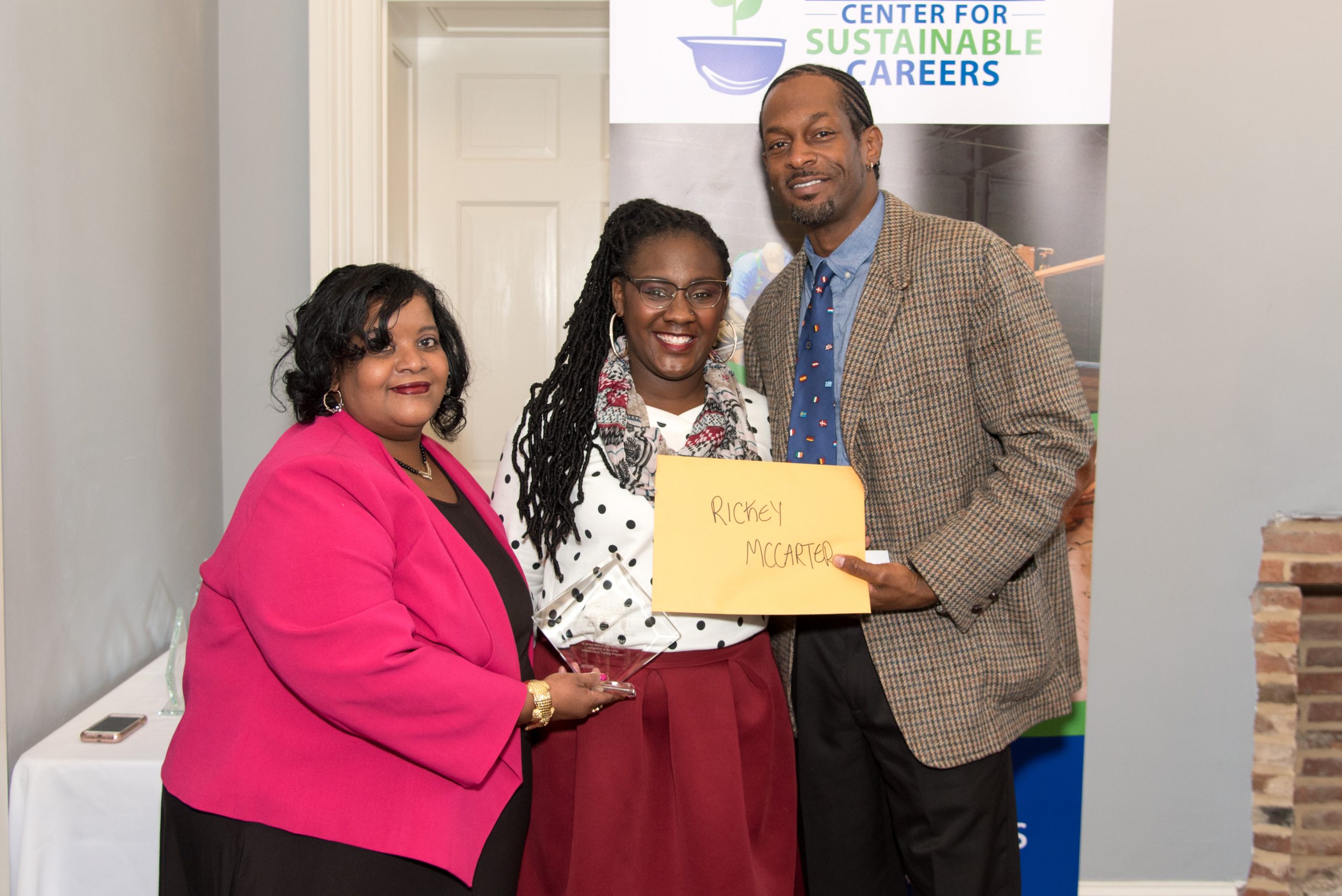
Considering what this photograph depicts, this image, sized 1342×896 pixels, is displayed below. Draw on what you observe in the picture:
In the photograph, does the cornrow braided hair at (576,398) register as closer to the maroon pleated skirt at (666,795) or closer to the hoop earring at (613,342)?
the hoop earring at (613,342)

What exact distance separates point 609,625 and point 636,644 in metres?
0.07

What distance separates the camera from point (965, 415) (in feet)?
5.78

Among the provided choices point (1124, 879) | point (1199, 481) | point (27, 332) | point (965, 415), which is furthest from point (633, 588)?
point (1124, 879)

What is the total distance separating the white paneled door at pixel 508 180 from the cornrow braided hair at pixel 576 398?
1.66 metres

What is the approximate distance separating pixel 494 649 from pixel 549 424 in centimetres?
50

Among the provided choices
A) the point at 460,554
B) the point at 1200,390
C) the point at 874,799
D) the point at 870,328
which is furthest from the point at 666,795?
the point at 1200,390

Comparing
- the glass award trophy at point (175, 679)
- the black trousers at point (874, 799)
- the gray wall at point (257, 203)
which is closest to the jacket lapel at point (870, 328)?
the black trousers at point (874, 799)

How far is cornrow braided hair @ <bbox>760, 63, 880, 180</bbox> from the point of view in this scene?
189 cm

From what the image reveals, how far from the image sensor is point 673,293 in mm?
1743

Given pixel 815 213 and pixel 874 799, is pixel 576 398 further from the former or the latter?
pixel 874 799

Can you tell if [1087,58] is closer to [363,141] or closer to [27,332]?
[363,141]

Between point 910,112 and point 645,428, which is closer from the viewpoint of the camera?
point 645,428

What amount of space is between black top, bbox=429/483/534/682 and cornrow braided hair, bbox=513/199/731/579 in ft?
0.32

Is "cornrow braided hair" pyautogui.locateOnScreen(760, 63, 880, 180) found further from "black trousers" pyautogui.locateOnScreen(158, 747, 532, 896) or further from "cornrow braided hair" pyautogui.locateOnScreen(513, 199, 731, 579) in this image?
"black trousers" pyautogui.locateOnScreen(158, 747, 532, 896)
